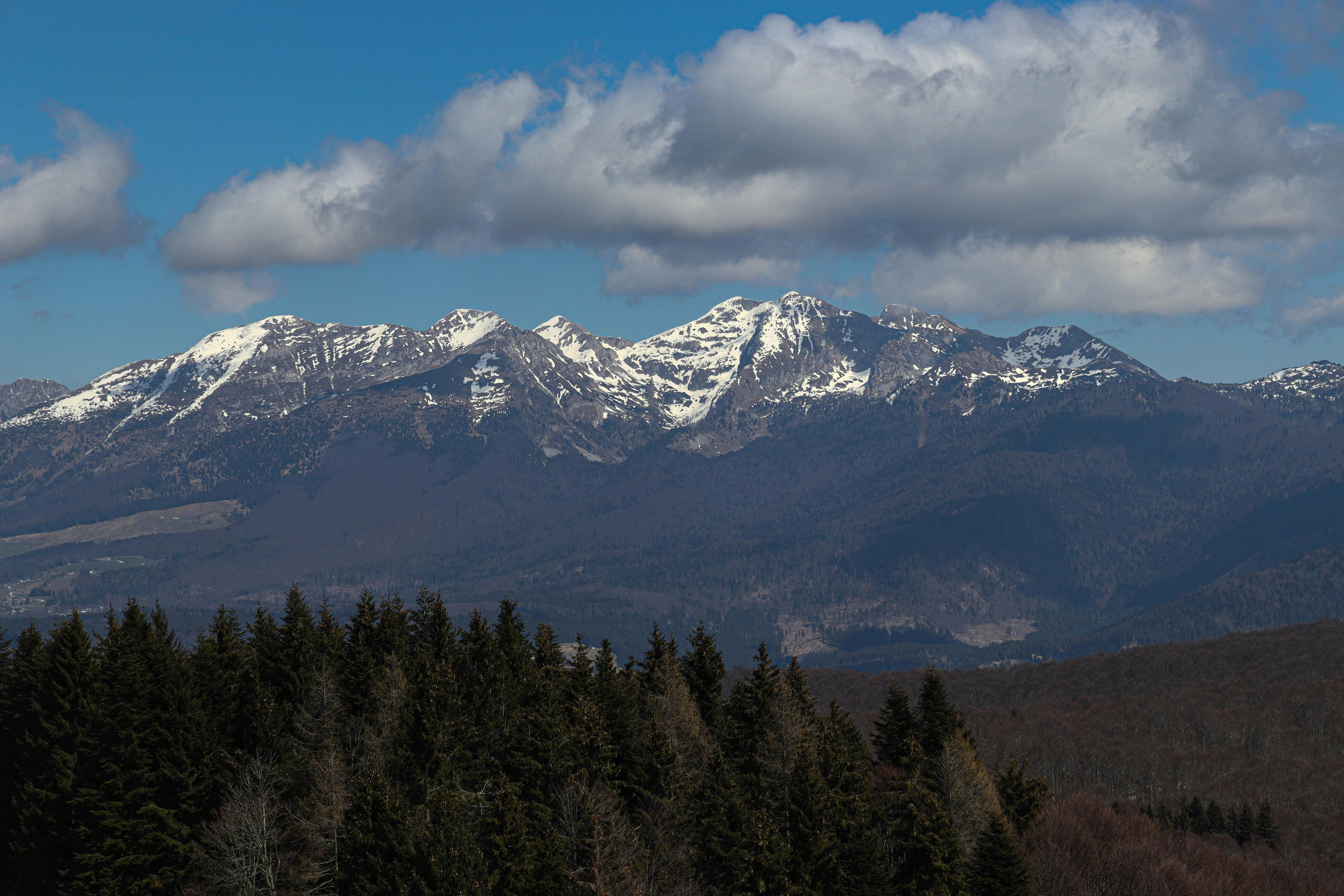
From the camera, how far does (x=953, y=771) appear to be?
74.4 m

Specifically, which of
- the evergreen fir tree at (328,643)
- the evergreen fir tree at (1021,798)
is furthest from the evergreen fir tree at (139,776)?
the evergreen fir tree at (1021,798)

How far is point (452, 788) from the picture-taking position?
6278 centimetres

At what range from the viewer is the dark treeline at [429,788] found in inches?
2250

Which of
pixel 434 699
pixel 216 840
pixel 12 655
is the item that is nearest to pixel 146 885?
pixel 216 840

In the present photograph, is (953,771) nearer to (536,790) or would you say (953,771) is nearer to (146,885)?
(536,790)

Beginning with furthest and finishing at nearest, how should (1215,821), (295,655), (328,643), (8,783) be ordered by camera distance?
(1215,821)
(328,643)
(295,655)
(8,783)

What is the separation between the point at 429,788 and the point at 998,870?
34035 millimetres

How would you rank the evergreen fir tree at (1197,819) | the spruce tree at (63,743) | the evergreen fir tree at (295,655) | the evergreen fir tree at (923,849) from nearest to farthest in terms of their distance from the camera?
the evergreen fir tree at (923,849) → the spruce tree at (63,743) → the evergreen fir tree at (295,655) → the evergreen fir tree at (1197,819)

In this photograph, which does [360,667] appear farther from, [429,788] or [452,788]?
[429,788]

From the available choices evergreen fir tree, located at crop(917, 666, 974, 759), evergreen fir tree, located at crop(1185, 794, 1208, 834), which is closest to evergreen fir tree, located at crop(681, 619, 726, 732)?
evergreen fir tree, located at crop(917, 666, 974, 759)

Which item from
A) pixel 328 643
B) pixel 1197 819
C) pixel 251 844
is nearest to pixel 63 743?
pixel 251 844

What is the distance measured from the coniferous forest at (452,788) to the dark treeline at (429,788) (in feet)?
0.58

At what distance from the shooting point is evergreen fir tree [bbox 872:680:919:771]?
87.8 meters

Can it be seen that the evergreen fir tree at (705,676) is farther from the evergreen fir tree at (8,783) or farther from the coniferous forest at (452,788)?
the evergreen fir tree at (8,783)
